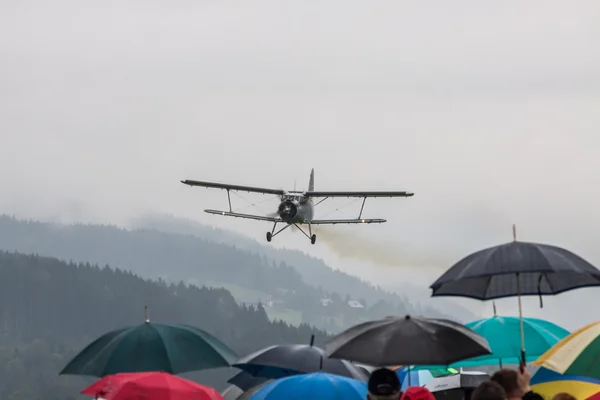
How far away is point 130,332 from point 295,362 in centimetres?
244

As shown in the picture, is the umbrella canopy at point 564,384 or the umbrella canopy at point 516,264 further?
the umbrella canopy at point 564,384

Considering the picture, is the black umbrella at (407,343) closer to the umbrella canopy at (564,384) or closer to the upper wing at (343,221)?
the umbrella canopy at (564,384)

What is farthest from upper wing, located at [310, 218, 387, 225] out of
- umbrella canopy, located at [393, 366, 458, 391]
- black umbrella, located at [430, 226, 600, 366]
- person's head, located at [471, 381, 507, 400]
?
person's head, located at [471, 381, 507, 400]

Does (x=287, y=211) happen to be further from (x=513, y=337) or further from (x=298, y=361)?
(x=298, y=361)

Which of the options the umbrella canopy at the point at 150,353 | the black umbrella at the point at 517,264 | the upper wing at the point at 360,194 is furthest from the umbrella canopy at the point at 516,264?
the upper wing at the point at 360,194

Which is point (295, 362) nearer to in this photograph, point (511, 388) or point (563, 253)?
point (563, 253)

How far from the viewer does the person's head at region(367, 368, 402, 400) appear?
10.8 m

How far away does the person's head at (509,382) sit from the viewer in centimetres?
1004

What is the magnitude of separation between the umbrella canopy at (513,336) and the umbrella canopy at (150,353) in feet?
12.1

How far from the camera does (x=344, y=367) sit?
1667cm

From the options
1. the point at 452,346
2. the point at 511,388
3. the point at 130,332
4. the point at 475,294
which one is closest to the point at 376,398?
the point at 511,388

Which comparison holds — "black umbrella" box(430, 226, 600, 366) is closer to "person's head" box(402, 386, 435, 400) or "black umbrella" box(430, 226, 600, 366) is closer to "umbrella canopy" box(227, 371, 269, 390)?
"person's head" box(402, 386, 435, 400)

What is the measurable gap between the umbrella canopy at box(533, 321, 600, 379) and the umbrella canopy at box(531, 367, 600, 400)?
4.59ft

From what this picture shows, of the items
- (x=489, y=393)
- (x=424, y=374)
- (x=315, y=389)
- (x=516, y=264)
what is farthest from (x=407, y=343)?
(x=424, y=374)
